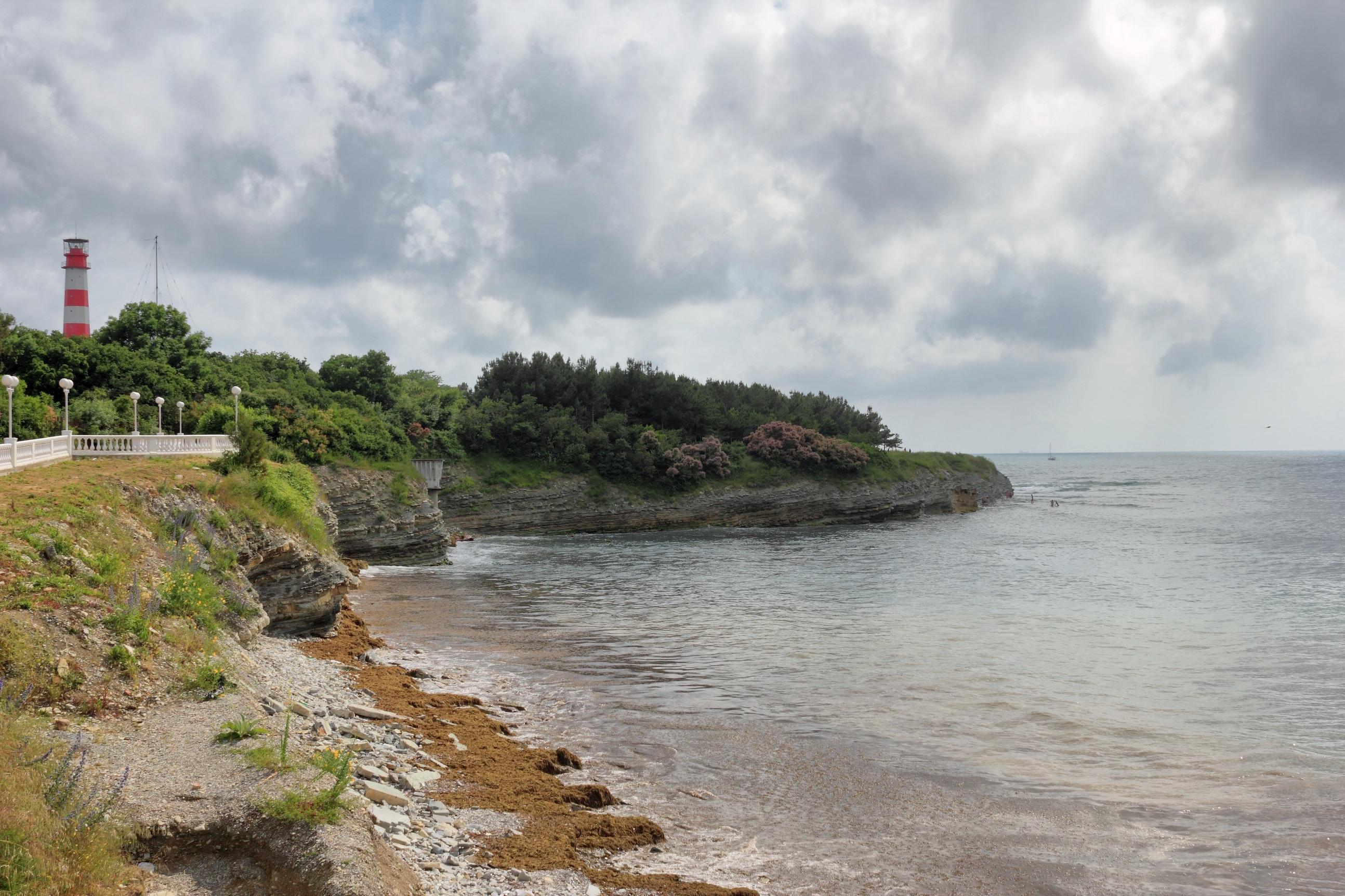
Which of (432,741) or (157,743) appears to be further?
(432,741)

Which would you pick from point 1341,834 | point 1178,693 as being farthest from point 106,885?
point 1178,693

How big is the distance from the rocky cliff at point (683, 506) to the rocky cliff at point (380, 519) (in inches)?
484

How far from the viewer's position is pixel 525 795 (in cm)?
Result: 929

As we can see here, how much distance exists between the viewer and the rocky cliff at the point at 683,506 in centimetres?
5369

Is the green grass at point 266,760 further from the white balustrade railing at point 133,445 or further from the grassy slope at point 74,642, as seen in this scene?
the white balustrade railing at point 133,445

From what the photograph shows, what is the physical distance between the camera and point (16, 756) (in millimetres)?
6371

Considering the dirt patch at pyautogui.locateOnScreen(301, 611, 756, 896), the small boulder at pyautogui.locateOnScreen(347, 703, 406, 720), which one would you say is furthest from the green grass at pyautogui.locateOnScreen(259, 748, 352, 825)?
the small boulder at pyautogui.locateOnScreen(347, 703, 406, 720)

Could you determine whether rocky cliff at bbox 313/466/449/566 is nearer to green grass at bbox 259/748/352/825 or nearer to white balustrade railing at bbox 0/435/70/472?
white balustrade railing at bbox 0/435/70/472

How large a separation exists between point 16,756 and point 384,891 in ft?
11.2

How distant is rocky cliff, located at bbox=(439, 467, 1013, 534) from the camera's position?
53688 millimetres

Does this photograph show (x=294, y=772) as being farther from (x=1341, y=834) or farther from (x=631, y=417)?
(x=631, y=417)

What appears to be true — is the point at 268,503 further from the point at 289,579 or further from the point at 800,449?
the point at 800,449

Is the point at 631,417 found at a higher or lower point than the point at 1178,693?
higher

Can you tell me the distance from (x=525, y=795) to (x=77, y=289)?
5543 centimetres
